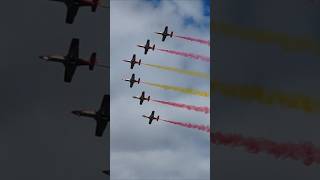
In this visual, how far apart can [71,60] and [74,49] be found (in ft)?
9.54

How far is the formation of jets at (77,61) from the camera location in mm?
151250

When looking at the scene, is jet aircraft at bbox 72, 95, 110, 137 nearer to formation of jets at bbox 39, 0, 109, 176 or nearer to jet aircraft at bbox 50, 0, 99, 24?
formation of jets at bbox 39, 0, 109, 176

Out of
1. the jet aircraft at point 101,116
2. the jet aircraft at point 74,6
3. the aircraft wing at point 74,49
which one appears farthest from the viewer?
the jet aircraft at point 101,116

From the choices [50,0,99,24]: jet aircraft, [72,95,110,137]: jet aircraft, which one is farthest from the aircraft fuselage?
[72,95,110,137]: jet aircraft

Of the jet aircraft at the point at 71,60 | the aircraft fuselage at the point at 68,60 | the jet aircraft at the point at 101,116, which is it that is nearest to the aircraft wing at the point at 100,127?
the jet aircraft at the point at 101,116

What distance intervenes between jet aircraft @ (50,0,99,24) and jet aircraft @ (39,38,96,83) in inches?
193

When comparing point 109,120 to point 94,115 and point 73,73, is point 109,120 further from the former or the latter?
point 73,73

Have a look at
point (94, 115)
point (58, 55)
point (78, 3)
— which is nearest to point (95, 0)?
point (78, 3)

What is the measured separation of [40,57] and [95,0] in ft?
56.1

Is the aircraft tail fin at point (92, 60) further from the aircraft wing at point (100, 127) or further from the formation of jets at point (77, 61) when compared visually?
the aircraft wing at point (100, 127)

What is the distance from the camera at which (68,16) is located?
153m

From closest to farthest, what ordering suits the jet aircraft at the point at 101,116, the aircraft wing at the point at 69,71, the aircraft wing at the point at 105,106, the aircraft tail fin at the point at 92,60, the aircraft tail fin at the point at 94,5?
the aircraft tail fin at the point at 94,5, the aircraft tail fin at the point at 92,60, the aircraft wing at the point at 69,71, the aircraft wing at the point at 105,106, the jet aircraft at the point at 101,116

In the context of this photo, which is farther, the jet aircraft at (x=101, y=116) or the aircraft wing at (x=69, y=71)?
the jet aircraft at (x=101, y=116)

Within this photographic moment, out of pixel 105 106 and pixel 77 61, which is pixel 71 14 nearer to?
pixel 77 61
